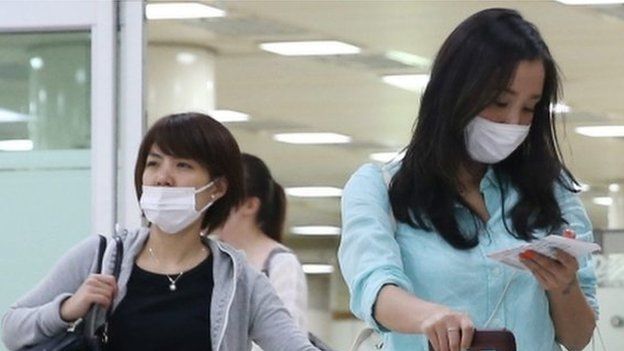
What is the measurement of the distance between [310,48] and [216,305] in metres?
8.36

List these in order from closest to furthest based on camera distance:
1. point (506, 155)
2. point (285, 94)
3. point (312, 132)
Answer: point (506, 155)
point (285, 94)
point (312, 132)

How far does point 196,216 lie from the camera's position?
13.9 ft

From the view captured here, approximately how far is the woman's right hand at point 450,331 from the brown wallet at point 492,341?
3 centimetres

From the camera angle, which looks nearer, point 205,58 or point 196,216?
point 196,216

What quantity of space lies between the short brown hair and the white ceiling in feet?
20.4

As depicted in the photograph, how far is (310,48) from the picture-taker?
12.3 meters

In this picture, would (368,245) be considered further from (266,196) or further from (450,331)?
(266,196)

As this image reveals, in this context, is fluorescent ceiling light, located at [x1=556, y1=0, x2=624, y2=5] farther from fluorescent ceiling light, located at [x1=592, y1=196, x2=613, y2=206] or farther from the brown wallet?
fluorescent ceiling light, located at [x1=592, y1=196, x2=613, y2=206]

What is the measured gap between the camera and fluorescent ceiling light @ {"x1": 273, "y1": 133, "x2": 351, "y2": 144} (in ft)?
56.6

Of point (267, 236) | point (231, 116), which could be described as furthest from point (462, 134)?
point (231, 116)

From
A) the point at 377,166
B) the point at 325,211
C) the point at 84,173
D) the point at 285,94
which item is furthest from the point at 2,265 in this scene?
the point at 325,211

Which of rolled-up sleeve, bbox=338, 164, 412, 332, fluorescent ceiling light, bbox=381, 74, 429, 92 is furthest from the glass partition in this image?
fluorescent ceiling light, bbox=381, 74, 429, 92

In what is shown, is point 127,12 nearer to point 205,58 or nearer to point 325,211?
point 205,58

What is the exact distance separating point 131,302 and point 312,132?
42.9 ft
